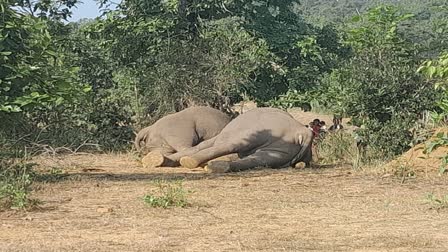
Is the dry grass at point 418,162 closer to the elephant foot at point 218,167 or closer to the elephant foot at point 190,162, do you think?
the elephant foot at point 218,167

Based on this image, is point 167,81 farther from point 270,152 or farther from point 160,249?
point 160,249

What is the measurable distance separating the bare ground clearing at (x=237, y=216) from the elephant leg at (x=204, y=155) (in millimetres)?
1439

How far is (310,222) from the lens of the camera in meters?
8.51

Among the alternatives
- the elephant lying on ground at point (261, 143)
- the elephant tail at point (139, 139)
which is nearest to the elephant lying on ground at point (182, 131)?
the elephant tail at point (139, 139)

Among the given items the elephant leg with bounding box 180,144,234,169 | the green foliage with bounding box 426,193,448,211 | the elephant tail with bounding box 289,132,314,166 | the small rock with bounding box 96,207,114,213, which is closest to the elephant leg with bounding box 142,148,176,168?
the elephant leg with bounding box 180,144,234,169

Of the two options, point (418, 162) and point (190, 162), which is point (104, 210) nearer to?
point (190, 162)

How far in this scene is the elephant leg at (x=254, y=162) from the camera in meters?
13.5

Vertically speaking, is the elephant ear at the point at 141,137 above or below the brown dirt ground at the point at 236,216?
above

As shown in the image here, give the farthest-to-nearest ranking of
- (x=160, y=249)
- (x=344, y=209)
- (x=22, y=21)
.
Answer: (x=22, y=21), (x=344, y=209), (x=160, y=249)

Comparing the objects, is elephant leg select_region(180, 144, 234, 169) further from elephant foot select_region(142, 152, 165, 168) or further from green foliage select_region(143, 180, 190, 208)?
green foliage select_region(143, 180, 190, 208)

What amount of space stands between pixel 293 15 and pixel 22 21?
11238mm

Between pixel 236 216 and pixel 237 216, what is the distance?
0.01m

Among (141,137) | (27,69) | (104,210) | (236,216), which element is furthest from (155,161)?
(236,216)

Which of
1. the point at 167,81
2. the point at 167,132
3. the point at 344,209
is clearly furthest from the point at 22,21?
the point at 167,81
